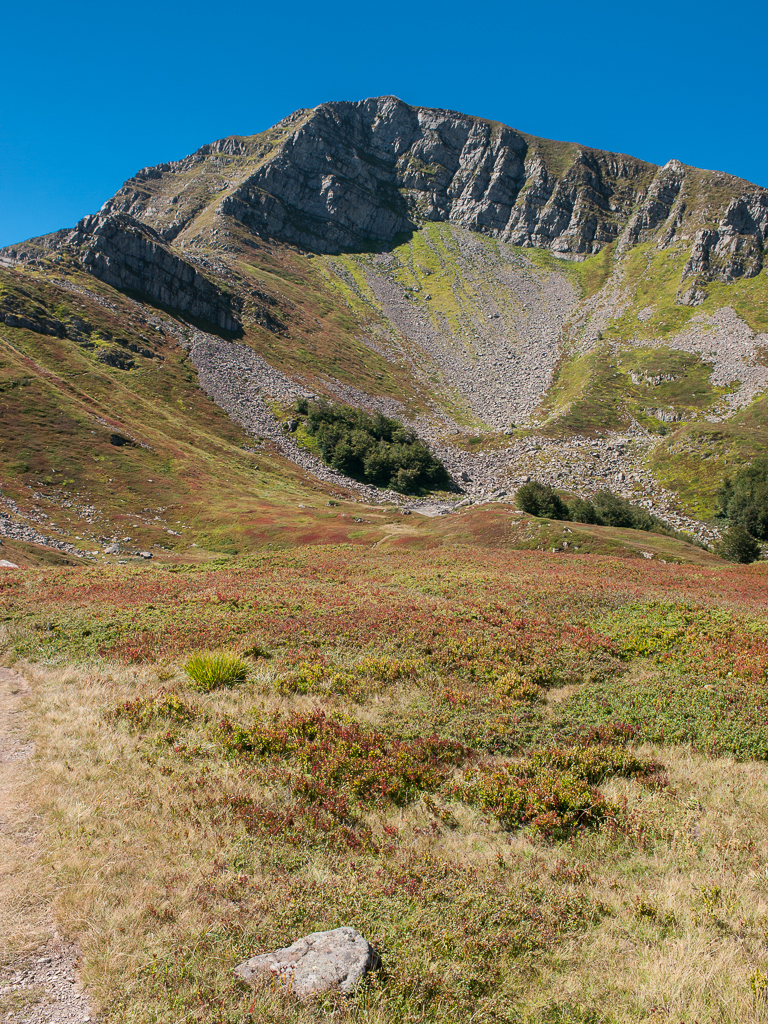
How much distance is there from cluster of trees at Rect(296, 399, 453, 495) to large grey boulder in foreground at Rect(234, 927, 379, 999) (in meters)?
101

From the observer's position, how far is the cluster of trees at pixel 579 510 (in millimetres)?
62688

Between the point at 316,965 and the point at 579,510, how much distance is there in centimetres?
6285

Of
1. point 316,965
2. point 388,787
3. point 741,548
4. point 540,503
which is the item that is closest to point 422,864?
point 388,787

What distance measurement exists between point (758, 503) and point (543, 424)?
66389 mm

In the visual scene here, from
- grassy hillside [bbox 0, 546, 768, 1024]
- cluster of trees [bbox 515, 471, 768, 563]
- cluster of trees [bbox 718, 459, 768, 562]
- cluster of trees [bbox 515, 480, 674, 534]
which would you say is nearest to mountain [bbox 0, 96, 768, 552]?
cluster of trees [bbox 718, 459, 768, 562]

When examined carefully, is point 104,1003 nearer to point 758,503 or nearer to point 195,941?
point 195,941

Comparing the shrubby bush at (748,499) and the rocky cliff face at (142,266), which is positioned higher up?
the rocky cliff face at (142,266)

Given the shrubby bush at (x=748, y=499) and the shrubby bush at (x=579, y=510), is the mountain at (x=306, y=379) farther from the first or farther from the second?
the shrubby bush at (x=579, y=510)

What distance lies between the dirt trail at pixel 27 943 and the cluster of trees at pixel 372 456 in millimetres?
98770

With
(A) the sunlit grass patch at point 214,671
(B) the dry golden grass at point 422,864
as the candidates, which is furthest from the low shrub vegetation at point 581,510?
(B) the dry golden grass at point 422,864

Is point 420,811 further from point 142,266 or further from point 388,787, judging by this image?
point 142,266

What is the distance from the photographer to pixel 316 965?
18.8 feet

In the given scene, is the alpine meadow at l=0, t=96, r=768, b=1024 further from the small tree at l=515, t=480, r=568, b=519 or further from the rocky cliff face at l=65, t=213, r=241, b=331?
the rocky cliff face at l=65, t=213, r=241, b=331

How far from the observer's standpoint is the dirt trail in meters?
5.31
